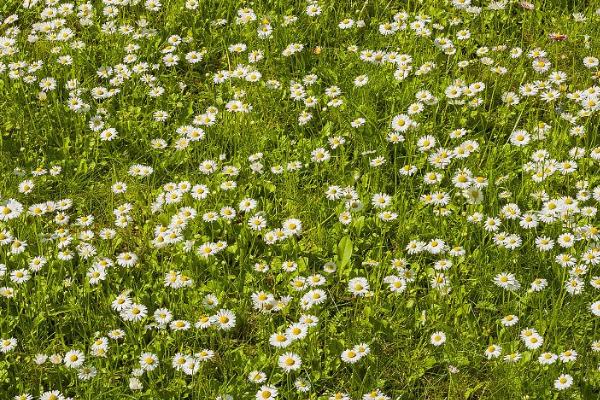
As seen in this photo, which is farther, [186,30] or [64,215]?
[186,30]

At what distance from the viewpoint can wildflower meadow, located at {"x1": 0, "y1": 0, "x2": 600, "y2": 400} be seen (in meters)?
3.43

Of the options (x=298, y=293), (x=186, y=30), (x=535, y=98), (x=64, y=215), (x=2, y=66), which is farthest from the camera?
(x=186, y=30)

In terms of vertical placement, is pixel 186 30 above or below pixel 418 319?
above

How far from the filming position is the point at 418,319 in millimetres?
3549

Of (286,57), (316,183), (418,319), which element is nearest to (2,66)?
(286,57)

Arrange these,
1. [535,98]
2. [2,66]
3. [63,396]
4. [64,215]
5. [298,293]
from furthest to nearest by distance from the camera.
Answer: [2,66] < [535,98] < [64,215] < [298,293] < [63,396]

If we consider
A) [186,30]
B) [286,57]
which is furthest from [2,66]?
[286,57]

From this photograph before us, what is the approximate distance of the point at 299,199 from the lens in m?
4.12

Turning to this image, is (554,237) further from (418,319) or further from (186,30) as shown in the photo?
(186,30)

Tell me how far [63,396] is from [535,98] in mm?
2677

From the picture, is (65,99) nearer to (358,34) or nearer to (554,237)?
(358,34)

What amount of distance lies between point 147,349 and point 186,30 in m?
2.28

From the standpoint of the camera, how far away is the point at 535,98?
4.52 m

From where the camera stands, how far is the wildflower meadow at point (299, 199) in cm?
343
